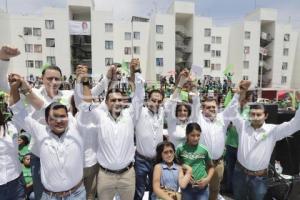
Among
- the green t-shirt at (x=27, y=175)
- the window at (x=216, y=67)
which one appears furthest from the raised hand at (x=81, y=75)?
the window at (x=216, y=67)

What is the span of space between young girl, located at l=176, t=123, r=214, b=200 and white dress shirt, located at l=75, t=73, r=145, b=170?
0.66 m

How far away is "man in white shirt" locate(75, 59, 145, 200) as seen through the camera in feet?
9.67

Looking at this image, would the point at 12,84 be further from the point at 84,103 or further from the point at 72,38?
the point at 72,38

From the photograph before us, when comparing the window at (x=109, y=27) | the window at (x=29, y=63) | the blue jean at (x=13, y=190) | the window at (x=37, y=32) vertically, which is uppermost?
the window at (x=109, y=27)

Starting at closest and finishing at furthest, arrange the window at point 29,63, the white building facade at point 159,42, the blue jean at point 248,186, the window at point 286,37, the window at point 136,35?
1. the blue jean at point 248,186
2. the window at point 29,63
3. the white building facade at point 159,42
4. the window at point 136,35
5. the window at point 286,37

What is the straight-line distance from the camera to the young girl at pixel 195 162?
10.5ft

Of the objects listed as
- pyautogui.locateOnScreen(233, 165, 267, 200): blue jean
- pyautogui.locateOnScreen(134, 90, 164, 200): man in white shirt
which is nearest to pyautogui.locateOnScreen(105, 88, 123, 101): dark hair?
pyautogui.locateOnScreen(134, 90, 164, 200): man in white shirt

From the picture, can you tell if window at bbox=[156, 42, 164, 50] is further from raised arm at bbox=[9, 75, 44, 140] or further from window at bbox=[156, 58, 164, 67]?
raised arm at bbox=[9, 75, 44, 140]

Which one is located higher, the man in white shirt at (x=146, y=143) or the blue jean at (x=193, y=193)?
the man in white shirt at (x=146, y=143)

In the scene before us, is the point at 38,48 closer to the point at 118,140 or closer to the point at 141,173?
the point at 141,173

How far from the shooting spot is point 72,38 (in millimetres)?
33531

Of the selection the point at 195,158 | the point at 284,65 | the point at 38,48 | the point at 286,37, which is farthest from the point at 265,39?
the point at 195,158

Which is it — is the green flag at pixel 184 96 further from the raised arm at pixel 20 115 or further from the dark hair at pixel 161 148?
the raised arm at pixel 20 115

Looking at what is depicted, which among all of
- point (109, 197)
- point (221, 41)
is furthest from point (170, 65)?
point (109, 197)
